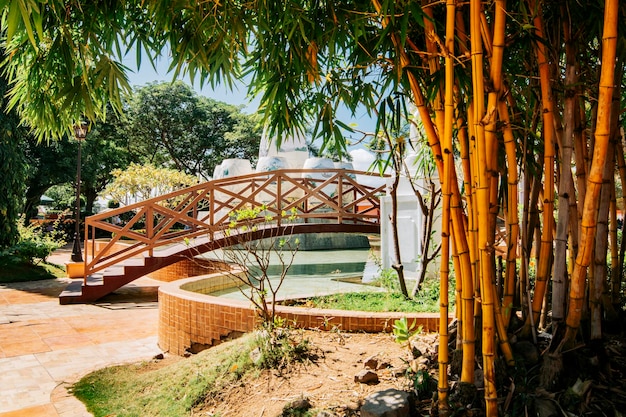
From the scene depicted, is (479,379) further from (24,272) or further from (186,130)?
(186,130)

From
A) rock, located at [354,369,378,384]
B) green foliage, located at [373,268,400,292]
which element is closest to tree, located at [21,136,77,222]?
green foliage, located at [373,268,400,292]

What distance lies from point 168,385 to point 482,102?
2.47 metres

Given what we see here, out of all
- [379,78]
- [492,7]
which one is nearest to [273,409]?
[379,78]

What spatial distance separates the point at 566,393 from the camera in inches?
67.8

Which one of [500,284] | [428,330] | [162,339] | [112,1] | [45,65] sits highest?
[112,1]

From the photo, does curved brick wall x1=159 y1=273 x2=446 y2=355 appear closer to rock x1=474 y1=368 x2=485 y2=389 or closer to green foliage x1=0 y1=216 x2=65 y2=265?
rock x1=474 y1=368 x2=485 y2=389

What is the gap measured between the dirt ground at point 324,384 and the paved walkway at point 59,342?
1089mm

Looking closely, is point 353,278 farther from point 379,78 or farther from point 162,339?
point 379,78

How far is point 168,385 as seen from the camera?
3.06 m

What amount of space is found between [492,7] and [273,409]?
6.30 ft

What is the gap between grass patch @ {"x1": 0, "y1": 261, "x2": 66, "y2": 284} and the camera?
9250 millimetres

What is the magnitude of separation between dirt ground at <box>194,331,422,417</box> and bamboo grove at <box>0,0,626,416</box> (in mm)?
421

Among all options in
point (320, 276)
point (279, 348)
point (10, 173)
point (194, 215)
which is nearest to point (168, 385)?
point (279, 348)

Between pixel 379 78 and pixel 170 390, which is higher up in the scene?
pixel 379 78
